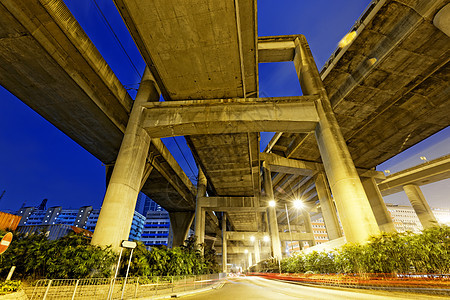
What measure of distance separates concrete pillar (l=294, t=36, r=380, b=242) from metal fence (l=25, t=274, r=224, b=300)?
10293 millimetres

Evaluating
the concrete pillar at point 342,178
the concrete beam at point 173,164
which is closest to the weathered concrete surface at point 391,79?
the concrete pillar at point 342,178

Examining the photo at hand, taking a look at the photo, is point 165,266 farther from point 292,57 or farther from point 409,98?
point 409,98

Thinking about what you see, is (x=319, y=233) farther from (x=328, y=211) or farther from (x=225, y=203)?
(x=225, y=203)

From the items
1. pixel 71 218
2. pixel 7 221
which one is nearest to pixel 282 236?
pixel 7 221

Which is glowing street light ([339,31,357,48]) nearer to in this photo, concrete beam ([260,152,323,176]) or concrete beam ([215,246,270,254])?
concrete beam ([260,152,323,176])

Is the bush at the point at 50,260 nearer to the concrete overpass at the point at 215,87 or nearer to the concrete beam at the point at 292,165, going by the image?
the concrete overpass at the point at 215,87

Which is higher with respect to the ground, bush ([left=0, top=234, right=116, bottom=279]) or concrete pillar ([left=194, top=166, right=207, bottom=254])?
concrete pillar ([left=194, top=166, right=207, bottom=254])

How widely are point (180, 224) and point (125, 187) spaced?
27.4m

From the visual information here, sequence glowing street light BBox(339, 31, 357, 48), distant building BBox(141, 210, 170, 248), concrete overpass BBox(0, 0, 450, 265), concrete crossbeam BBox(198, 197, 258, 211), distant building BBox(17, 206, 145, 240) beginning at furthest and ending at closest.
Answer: distant building BBox(17, 206, 145, 240), distant building BBox(141, 210, 170, 248), concrete crossbeam BBox(198, 197, 258, 211), glowing street light BBox(339, 31, 357, 48), concrete overpass BBox(0, 0, 450, 265)

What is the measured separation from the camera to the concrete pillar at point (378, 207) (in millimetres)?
26531

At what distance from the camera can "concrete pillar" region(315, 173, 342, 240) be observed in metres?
25.2

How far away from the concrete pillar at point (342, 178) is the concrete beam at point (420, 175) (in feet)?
87.4

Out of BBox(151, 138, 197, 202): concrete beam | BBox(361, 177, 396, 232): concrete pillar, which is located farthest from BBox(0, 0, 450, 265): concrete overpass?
BBox(361, 177, 396, 232): concrete pillar

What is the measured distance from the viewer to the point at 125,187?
12.5 m
